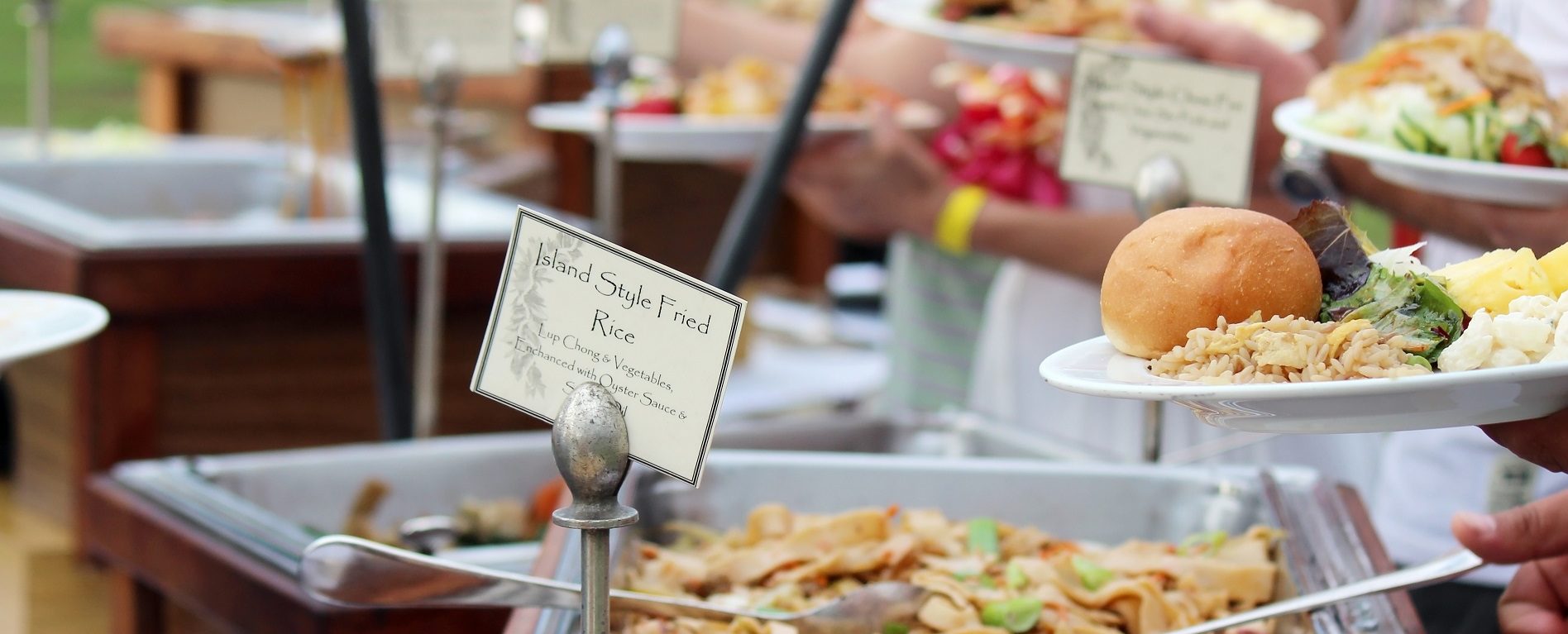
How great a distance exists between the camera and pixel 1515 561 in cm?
85

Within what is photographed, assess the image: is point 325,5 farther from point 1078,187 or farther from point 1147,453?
point 1147,453

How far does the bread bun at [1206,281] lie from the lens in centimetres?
63

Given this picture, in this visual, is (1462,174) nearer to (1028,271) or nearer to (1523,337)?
(1523,337)

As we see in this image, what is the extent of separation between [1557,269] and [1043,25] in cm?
93

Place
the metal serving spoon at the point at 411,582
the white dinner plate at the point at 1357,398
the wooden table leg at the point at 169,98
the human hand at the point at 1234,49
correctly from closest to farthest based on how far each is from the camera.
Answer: the white dinner plate at the point at 1357,398 → the metal serving spoon at the point at 411,582 → the human hand at the point at 1234,49 → the wooden table leg at the point at 169,98

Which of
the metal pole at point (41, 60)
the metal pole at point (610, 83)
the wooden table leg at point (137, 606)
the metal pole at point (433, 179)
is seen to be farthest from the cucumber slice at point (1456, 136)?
the metal pole at point (41, 60)

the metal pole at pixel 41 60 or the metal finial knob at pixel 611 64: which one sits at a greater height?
the metal finial knob at pixel 611 64

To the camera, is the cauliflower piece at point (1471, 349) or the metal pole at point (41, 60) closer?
the cauliflower piece at point (1471, 349)

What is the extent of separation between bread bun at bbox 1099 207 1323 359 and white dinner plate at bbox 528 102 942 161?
Result: 0.98m

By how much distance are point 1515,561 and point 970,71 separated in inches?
46.7

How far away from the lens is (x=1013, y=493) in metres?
1.12

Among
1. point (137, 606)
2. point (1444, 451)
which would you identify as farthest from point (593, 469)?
point (1444, 451)

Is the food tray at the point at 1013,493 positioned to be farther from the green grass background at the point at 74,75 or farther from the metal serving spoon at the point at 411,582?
the green grass background at the point at 74,75

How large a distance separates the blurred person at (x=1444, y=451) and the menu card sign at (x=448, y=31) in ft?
2.13
